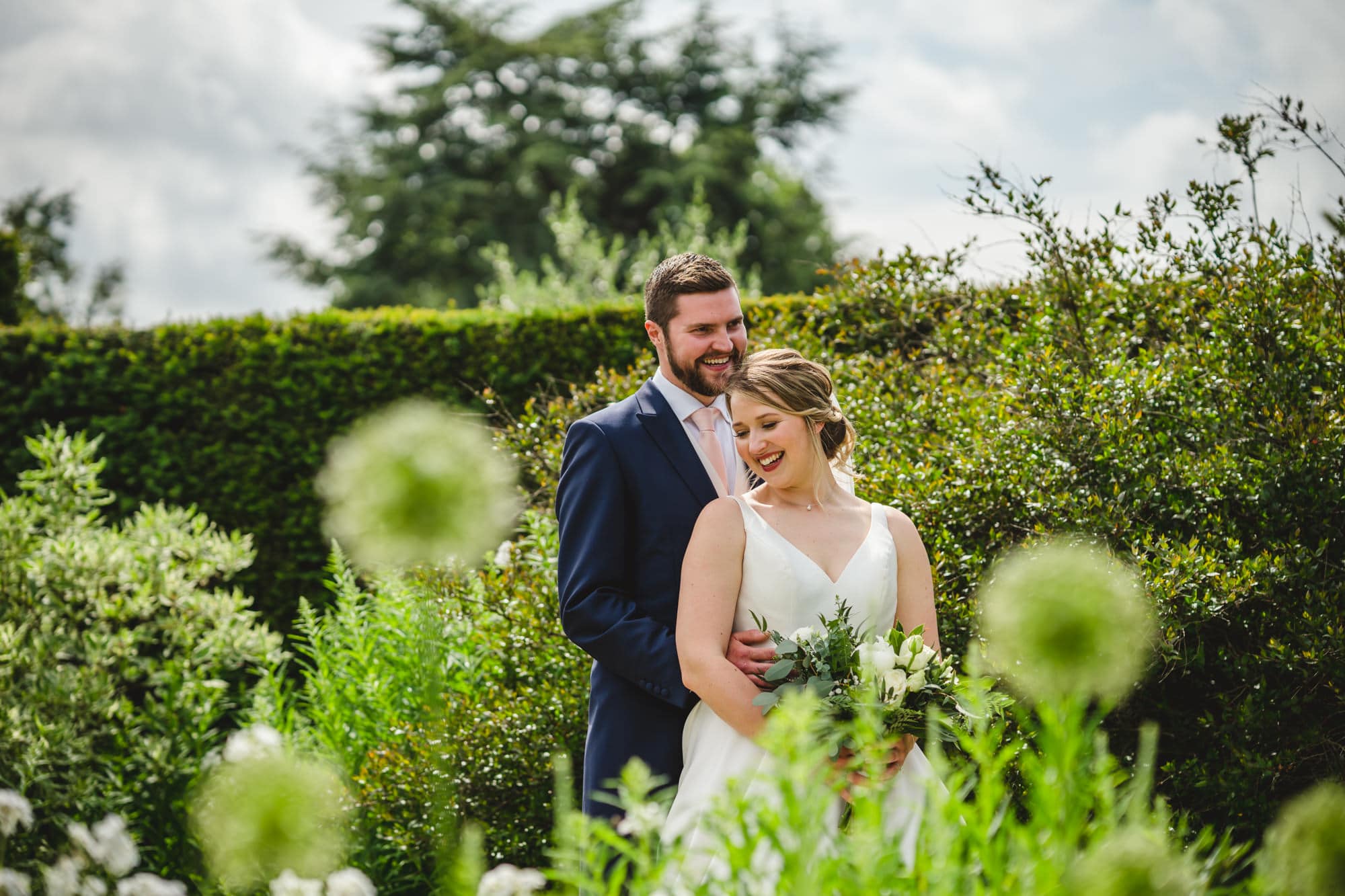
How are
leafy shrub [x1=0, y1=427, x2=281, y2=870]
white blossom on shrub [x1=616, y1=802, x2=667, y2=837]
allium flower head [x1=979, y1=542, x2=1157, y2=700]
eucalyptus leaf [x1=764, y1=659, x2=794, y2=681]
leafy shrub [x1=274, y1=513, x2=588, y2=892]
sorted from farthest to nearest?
leafy shrub [x1=0, y1=427, x2=281, y2=870] → leafy shrub [x1=274, y1=513, x2=588, y2=892] → eucalyptus leaf [x1=764, y1=659, x2=794, y2=681] → white blossom on shrub [x1=616, y1=802, x2=667, y2=837] → allium flower head [x1=979, y1=542, x2=1157, y2=700]

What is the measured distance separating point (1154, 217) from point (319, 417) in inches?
249

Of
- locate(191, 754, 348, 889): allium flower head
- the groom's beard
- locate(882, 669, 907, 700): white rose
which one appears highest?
the groom's beard

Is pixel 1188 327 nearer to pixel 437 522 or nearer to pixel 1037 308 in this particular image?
pixel 1037 308

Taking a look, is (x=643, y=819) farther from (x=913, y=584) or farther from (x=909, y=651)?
(x=913, y=584)

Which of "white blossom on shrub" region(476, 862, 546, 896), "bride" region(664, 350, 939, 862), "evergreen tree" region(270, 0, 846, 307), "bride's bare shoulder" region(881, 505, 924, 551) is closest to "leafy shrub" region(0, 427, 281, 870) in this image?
"bride" region(664, 350, 939, 862)

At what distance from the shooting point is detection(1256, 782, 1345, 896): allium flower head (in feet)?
3.88

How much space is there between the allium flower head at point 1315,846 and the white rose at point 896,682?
110 cm

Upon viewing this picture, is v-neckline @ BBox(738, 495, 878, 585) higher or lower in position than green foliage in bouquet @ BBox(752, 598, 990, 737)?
higher

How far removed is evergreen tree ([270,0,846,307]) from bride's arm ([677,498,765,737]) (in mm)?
18872

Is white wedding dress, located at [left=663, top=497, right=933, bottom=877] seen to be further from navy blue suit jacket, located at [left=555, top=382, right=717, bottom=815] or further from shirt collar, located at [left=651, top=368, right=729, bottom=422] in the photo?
shirt collar, located at [left=651, top=368, right=729, bottom=422]

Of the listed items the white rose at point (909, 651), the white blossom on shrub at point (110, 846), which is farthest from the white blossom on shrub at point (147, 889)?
the white rose at point (909, 651)

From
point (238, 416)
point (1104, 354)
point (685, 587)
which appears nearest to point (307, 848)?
point (685, 587)

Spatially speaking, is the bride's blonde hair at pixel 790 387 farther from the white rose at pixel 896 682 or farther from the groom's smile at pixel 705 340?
the white rose at pixel 896 682

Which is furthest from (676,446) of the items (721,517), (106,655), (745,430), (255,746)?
(106,655)
